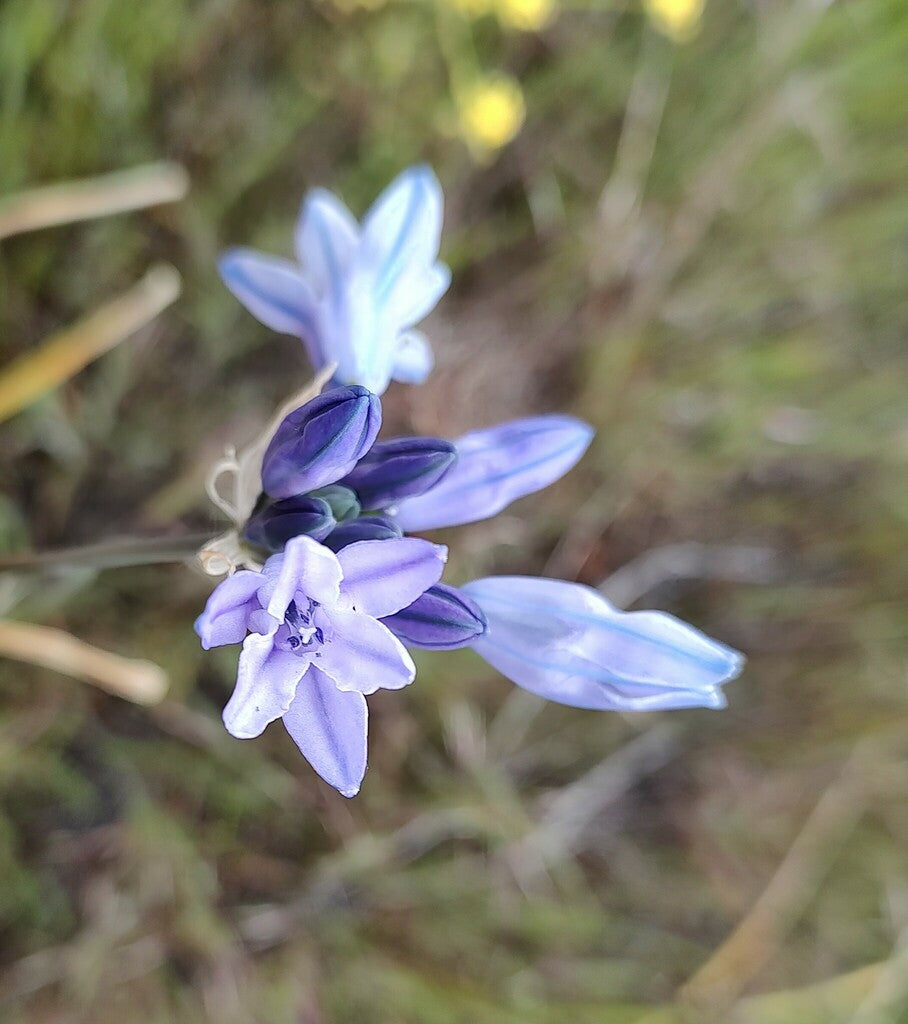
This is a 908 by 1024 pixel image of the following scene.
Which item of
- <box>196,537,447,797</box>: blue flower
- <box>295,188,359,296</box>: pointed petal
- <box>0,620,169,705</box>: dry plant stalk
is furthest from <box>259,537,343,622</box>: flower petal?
<box>0,620,169,705</box>: dry plant stalk

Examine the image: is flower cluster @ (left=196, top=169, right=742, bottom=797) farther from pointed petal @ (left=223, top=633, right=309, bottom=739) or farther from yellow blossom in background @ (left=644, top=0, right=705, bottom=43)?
yellow blossom in background @ (left=644, top=0, right=705, bottom=43)

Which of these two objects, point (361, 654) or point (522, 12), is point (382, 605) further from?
point (522, 12)

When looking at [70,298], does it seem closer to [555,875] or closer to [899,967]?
[555,875]

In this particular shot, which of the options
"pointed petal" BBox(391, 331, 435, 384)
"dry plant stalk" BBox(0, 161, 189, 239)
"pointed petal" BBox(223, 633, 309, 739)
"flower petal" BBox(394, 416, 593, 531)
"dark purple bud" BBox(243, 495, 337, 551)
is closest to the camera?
"pointed petal" BBox(223, 633, 309, 739)

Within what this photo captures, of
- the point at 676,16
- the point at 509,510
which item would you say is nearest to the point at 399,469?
the point at 509,510

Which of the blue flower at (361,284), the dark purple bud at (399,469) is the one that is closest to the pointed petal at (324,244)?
the blue flower at (361,284)
